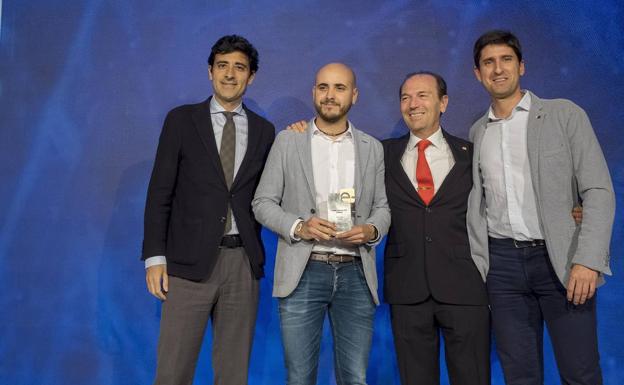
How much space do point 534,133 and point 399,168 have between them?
65cm

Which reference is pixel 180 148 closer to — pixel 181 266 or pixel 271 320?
pixel 181 266

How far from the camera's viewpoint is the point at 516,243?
8.02 feet

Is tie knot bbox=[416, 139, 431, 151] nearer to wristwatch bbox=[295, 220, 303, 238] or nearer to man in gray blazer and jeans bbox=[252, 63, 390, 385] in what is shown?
man in gray blazer and jeans bbox=[252, 63, 390, 385]

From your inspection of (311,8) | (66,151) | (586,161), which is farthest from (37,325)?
(586,161)

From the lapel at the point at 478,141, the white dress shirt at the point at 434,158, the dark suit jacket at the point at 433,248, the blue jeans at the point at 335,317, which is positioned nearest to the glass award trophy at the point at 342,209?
the blue jeans at the point at 335,317

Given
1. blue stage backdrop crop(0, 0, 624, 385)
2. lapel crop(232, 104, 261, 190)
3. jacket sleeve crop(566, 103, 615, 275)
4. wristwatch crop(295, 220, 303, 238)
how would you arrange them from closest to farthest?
jacket sleeve crop(566, 103, 615, 275)
wristwatch crop(295, 220, 303, 238)
lapel crop(232, 104, 261, 190)
blue stage backdrop crop(0, 0, 624, 385)

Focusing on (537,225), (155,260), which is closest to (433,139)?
(537,225)

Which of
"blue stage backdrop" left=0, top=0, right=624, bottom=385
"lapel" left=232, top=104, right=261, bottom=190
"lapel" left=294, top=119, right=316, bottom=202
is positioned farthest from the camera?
"blue stage backdrop" left=0, top=0, right=624, bottom=385

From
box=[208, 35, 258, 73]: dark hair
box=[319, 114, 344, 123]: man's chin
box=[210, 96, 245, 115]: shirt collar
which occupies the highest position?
box=[208, 35, 258, 73]: dark hair

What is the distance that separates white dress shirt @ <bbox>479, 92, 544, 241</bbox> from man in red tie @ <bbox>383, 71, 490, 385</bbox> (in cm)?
12

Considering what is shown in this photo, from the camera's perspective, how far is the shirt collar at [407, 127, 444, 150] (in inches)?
105

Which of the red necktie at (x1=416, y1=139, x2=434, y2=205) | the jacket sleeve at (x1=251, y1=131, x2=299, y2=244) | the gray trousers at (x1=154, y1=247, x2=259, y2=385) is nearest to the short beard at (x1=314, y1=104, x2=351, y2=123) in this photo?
the jacket sleeve at (x1=251, y1=131, x2=299, y2=244)

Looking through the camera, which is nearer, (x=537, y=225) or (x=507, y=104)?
(x=537, y=225)

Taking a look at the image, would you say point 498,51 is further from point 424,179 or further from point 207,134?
point 207,134
